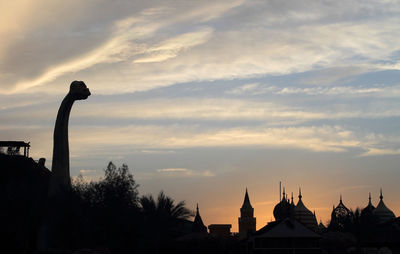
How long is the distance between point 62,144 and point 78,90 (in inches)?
201

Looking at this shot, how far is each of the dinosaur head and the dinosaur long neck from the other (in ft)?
1.80

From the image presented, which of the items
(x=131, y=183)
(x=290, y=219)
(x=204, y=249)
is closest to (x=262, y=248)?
(x=290, y=219)

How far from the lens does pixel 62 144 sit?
195 ft

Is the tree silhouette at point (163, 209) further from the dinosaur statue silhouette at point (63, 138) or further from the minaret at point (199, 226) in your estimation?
the minaret at point (199, 226)

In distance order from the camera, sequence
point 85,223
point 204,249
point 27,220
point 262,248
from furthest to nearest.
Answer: point 262,248 → point 204,249 → point 27,220 → point 85,223

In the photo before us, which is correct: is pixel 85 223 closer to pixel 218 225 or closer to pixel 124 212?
pixel 124 212

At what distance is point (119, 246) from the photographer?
5244 cm

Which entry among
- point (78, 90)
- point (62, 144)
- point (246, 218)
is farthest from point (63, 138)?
point (246, 218)

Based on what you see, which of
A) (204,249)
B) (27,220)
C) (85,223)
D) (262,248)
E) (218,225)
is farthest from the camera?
(218,225)

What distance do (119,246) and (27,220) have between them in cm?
874

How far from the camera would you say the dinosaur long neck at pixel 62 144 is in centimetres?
5850

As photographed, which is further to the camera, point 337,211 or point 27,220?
point 337,211

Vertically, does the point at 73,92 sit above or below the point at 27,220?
above

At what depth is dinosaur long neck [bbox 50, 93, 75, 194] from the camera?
192 feet
